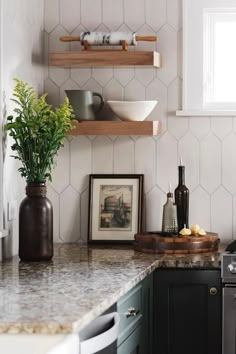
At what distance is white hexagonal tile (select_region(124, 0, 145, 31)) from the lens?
4566 mm

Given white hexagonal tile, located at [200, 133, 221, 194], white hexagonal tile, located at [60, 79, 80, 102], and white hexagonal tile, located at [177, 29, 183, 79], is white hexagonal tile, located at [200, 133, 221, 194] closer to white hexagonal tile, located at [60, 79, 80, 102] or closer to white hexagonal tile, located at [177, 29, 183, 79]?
white hexagonal tile, located at [177, 29, 183, 79]

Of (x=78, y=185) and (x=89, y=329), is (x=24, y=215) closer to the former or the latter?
(x=78, y=185)

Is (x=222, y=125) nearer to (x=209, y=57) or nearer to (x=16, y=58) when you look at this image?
(x=209, y=57)

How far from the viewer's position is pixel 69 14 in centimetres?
462

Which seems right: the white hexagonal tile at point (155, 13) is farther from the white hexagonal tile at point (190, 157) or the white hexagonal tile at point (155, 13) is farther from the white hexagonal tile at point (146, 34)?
the white hexagonal tile at point (190, 157)

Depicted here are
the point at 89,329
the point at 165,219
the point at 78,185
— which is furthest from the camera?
the point at 78,185

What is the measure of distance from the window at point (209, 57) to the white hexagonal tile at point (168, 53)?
6 centimetres

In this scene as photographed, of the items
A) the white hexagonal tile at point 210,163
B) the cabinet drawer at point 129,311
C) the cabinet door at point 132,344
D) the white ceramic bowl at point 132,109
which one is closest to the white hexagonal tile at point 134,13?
the white ceramic bowl at point 132,109

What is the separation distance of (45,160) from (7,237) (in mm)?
416

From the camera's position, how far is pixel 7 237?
4023mm

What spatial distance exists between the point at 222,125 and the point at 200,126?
0.37 ft

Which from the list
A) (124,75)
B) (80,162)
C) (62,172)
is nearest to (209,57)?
(124,75)

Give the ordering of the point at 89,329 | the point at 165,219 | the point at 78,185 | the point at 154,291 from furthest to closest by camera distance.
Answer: the point at 78,185
the point at 165,219
the point at 154,291
the point at 89,329

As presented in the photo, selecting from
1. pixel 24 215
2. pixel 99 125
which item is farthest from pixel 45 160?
pixel 99 125
